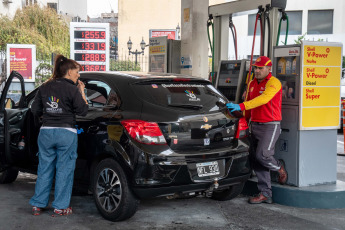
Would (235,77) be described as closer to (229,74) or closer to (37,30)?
(229,74)

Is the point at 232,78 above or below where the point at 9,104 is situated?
above

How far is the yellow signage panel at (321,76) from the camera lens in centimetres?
622

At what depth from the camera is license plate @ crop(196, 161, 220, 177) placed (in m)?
5.18

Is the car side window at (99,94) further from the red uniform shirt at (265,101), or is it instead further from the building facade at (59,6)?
the building facade at (59,6)

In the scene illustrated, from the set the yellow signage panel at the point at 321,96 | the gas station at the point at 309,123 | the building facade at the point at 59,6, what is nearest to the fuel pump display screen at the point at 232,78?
the gas station at the point at 309,123

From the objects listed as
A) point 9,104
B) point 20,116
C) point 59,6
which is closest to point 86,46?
point 9,104

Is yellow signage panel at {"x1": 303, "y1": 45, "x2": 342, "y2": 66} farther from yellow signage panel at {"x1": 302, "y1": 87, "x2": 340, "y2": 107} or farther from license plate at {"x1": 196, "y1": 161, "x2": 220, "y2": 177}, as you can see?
license plate at {"x1": 196, "y1": 161, "x2": 220, "y2": 177}

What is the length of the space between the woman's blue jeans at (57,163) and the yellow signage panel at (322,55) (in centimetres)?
299

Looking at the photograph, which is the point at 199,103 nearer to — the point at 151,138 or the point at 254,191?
the point at 151,138

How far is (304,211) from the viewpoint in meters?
5.98

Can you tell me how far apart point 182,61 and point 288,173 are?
461 centimetres

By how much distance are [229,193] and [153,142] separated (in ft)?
5.58

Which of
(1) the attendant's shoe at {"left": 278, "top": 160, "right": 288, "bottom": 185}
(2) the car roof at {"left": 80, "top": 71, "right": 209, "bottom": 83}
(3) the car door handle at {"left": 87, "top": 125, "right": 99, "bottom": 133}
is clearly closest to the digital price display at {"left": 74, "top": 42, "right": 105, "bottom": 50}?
(2) the car roof at {"left": 80, "top": 71, "right": 209, "bottom": 83}

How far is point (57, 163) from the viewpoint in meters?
5.49
